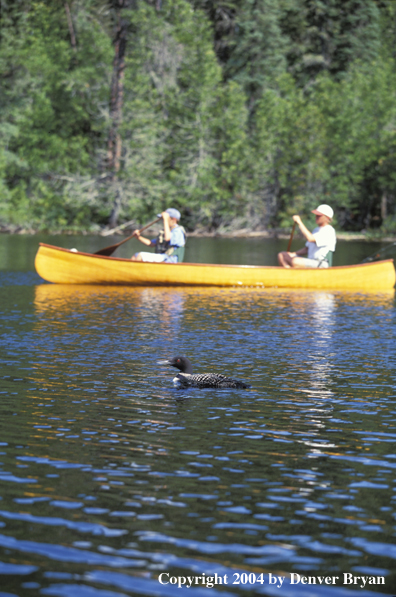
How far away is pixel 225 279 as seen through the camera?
75.7 ft

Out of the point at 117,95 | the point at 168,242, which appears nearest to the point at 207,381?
the point at 168,242

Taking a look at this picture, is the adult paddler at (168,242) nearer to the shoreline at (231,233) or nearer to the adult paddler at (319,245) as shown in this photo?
the adult paddler at (319,245)

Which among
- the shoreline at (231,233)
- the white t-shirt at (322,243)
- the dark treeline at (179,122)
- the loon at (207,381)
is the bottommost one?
the loon at (207,381)

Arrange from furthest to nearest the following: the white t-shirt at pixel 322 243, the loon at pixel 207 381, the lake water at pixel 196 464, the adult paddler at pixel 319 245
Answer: the white t-shirt at pixel 322 243
the adult paddler at pixel 319 245
the loon at pixel 207 381
the lake water at pixel 196 464

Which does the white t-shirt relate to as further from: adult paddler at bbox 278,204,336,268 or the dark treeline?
the dark treeline

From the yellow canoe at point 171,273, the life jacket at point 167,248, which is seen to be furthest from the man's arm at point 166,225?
the yellow canoe at point 171,273

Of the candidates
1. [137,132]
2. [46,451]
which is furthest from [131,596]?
[137,132]

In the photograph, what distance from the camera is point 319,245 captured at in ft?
73.3

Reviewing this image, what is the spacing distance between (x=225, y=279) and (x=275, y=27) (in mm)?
46398

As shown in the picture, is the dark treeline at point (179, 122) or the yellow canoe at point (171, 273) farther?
the dark treeline at point (179, 122)

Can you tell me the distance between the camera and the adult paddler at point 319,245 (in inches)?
857

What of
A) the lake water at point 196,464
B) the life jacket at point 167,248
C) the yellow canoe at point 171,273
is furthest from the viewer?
the life jacket at point 167,248

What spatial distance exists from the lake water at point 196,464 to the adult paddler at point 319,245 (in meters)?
6.67

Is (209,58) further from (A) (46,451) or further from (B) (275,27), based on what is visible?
(A) (46,451)
